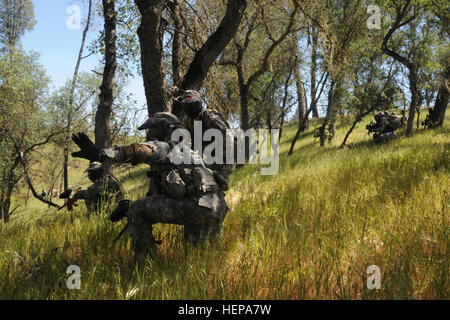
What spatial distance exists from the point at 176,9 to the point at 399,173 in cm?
488

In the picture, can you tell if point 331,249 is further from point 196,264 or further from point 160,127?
point 160,127

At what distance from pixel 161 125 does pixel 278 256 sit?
168cm

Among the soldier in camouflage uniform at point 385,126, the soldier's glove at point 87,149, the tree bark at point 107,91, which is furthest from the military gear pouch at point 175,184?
the soldier in camouflage uniform at point 385,126

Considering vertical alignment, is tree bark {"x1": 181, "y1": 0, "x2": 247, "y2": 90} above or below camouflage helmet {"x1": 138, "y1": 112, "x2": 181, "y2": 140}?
above

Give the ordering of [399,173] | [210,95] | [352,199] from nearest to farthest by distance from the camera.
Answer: [352,199] < [399,173] < [210,95]

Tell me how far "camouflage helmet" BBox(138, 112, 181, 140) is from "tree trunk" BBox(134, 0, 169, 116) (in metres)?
1.35

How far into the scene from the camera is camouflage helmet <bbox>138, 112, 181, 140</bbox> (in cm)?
260

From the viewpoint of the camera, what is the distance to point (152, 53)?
367 cm

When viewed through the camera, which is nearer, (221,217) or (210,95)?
(221,217)

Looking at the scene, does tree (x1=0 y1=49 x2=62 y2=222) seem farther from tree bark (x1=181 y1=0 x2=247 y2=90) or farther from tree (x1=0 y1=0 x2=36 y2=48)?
tree (x1=0 y1=0 x2=36 y2=48)

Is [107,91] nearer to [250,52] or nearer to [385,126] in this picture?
[250,52]

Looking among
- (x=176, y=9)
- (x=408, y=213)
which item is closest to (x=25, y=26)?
(x=176, y=9)

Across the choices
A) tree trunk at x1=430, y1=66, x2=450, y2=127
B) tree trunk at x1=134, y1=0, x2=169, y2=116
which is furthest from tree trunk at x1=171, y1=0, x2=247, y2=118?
tree trunk at x1=430, y1=66, x2=450, y2=127

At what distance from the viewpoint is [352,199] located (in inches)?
149
